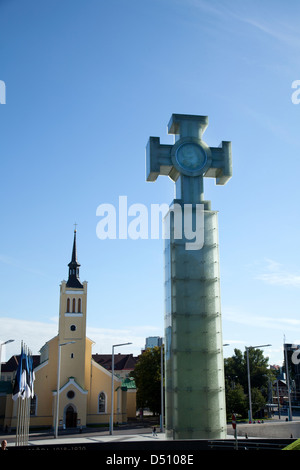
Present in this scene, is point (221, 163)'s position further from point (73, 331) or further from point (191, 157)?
point (73, 331)

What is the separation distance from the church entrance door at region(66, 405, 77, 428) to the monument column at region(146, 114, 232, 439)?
35632mm

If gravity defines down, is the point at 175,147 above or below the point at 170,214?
above

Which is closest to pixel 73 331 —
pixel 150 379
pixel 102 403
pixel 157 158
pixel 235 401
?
pixel 102 403

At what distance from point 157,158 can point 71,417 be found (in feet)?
136

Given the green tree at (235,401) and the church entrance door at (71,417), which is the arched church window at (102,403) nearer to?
the church entrance door at (71,417)

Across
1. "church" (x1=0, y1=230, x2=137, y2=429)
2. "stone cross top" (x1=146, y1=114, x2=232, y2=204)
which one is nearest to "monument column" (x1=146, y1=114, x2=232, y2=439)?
"stone cross top" (x1=146, y1=114, x2=232, y2=204)

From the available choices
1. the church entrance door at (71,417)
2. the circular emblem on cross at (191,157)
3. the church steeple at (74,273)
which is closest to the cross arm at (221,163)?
the circular emblem on cross at (191,157)

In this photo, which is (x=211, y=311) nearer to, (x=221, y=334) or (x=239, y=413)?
(x=221, y=334)

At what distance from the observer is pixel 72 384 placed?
192 ft

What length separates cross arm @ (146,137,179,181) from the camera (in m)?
28.5

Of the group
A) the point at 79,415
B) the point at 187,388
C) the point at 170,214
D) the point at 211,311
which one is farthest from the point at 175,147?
the point at 79,415

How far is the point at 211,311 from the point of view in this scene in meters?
26.5

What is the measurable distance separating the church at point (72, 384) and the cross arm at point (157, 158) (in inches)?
1402
